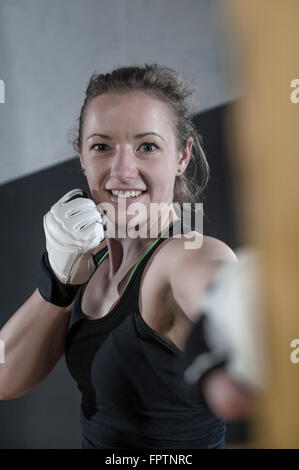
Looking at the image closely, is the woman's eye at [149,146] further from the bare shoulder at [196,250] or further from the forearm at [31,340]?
the forearm at [31,340]

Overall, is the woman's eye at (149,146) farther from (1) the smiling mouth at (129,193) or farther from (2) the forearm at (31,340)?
(2) the forearm at (31,340)

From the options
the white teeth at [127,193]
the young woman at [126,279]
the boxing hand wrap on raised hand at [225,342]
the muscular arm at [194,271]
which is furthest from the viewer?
the white teeth at [127,193]

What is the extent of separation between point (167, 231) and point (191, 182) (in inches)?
7.0

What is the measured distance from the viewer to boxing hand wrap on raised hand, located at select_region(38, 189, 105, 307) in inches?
34.2

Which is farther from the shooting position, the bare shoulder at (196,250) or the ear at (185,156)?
the ear at (185,156)

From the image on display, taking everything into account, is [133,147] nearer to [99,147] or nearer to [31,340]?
[99,147]

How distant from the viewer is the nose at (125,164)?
2.92ft

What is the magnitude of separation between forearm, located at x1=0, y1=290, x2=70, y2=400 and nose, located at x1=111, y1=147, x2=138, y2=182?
0.91 feet

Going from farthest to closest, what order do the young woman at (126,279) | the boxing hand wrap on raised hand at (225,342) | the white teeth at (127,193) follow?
1. the white teeth at (127,193)
2. the young woman at (126,279)
3. the boxing hand wrap on raised hand at (225,342)

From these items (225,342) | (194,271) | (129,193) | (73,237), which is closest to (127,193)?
(129,193)

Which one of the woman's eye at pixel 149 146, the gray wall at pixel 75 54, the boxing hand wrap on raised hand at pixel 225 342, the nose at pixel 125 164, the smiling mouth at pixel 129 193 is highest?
the gray wall at pixel 75 54

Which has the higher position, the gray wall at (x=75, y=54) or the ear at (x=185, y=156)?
the gray wall at (x=75, y=54)

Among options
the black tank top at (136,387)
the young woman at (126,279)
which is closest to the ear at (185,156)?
the young woman at (126,279)

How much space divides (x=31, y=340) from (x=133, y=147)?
0.42 metres
